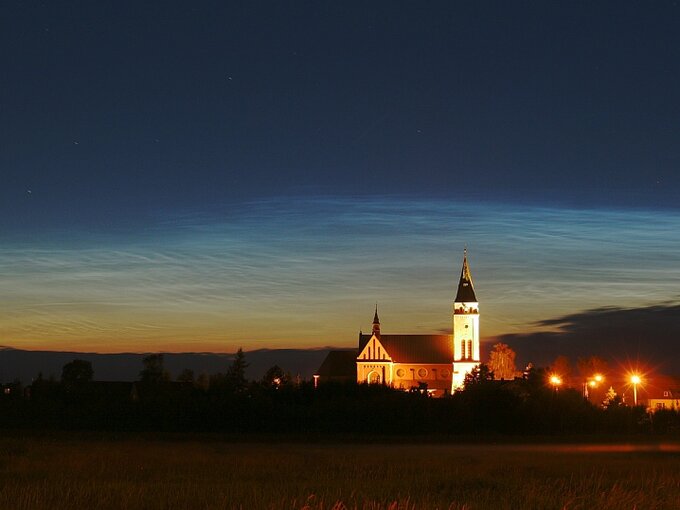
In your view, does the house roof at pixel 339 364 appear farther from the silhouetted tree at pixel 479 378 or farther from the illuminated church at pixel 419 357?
the silhouetted tree at pixel 479 378

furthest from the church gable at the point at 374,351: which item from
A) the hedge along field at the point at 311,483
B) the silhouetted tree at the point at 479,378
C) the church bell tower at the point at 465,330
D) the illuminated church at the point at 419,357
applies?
the hedge along field at the point at 311,483

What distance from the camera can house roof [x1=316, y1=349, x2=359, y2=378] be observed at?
162m

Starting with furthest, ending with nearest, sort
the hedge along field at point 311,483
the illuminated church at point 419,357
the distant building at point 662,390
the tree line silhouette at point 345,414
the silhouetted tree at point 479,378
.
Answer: the illuminated church at point 419,357, the distant building at point 662,390, the silhouetted tree at point 479,378, the tree line silhouette at point 345,414, the hedge along field at point 311,483

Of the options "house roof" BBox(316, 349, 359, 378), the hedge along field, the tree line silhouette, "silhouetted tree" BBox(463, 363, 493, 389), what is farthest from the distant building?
the hedge along field

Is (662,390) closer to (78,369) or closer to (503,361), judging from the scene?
(503,361)

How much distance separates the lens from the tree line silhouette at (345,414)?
171 feet

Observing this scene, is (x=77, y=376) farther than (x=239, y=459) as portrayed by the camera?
Yes

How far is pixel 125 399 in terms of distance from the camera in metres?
56.7

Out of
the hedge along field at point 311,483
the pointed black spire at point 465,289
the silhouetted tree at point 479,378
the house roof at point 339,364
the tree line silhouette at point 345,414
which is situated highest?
the pointed black spire at point 465,289

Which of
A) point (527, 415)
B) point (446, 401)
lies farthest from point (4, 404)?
point (527, 415)

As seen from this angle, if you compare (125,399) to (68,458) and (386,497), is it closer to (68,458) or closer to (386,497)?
(68,458)

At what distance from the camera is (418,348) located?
540 feet

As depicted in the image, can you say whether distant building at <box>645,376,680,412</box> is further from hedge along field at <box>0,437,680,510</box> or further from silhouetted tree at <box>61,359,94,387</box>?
hedge along field at <box>0,437,680,510</box>

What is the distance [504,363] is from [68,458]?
147692 mm
